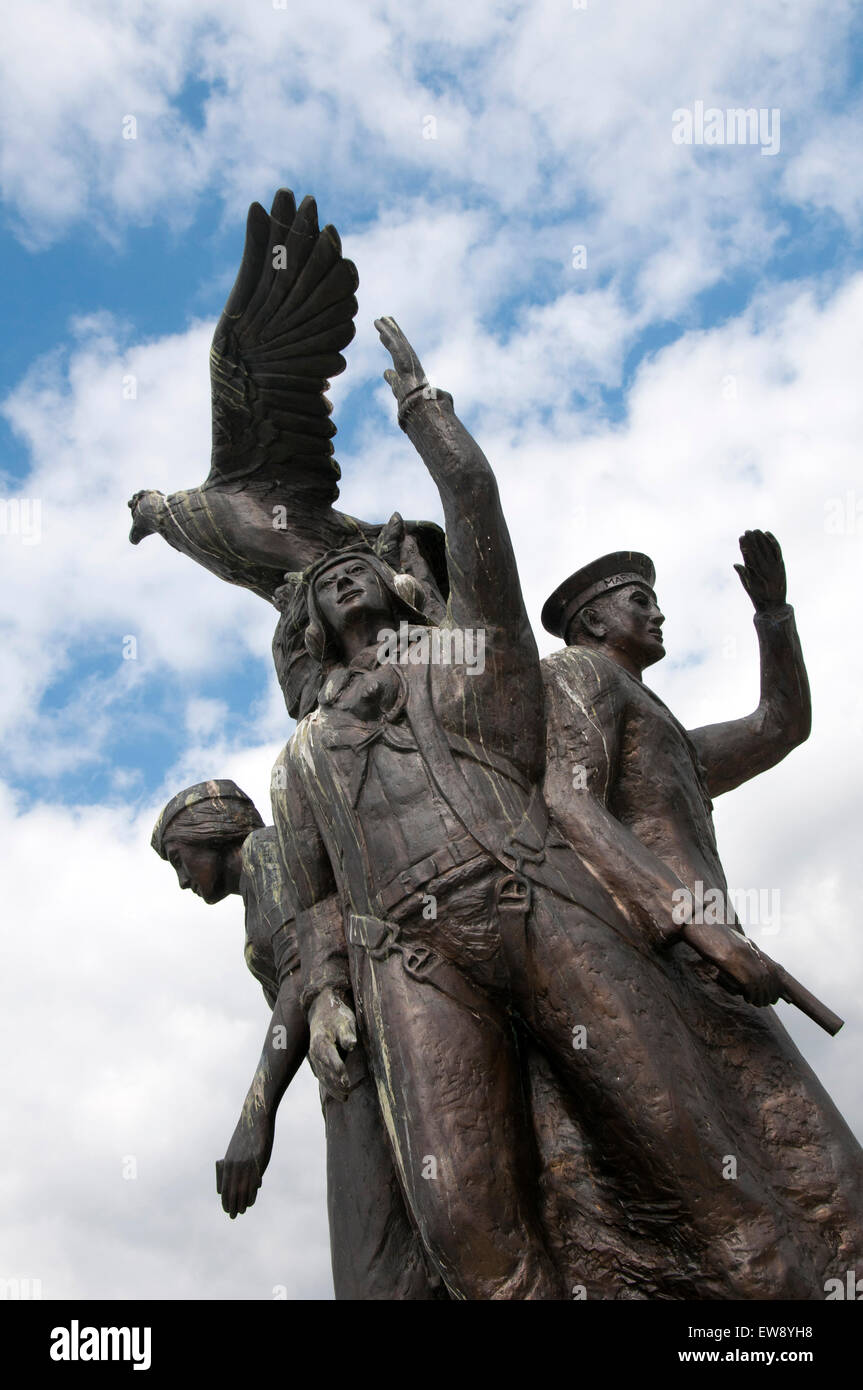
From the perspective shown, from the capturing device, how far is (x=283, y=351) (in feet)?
29.1

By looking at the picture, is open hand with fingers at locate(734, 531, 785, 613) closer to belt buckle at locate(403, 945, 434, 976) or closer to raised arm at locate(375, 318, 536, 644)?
raised arm at locate(375, 318, 536, 644)

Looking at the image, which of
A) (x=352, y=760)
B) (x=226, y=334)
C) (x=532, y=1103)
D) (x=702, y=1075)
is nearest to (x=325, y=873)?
(x=352, y=760)

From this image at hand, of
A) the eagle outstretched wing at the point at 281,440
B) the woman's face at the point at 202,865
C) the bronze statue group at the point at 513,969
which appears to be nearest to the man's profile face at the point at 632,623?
the bronze statue group at the point at 513,969

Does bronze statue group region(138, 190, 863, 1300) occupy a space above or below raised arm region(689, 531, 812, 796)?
below

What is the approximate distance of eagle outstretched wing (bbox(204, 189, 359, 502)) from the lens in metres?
8.52

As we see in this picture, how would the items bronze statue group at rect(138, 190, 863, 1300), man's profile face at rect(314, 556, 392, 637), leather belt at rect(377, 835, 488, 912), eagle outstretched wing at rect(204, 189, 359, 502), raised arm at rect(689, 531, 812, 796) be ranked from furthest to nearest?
eagle outstretched wing at rect(204, 189, 359, 502)
raised arm at rect(689, 531, 812, 796)
man's profile face at rect(314, 556, 392, 637)
leather belt at rect(377, 835, 488, 912)
bronze statue group at rect(138, 190, 863, 1300)

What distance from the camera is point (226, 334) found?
875cm

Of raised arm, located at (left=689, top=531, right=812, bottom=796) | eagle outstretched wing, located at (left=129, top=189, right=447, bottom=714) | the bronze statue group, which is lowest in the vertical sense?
the bronze statue group

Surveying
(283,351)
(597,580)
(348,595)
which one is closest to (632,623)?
(597,580)

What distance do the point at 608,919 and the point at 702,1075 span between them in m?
0.72

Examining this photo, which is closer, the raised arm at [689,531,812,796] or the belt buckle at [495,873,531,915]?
the belt buckle at [495,873,531,915]

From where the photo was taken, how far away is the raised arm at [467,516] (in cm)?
632

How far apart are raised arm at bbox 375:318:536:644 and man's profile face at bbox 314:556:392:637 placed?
62 centimetres

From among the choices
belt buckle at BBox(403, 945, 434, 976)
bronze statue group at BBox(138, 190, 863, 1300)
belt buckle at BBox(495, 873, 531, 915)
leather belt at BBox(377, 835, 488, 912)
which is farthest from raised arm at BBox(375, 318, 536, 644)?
belt buckle at BBox(403, 945, 434, 976)
